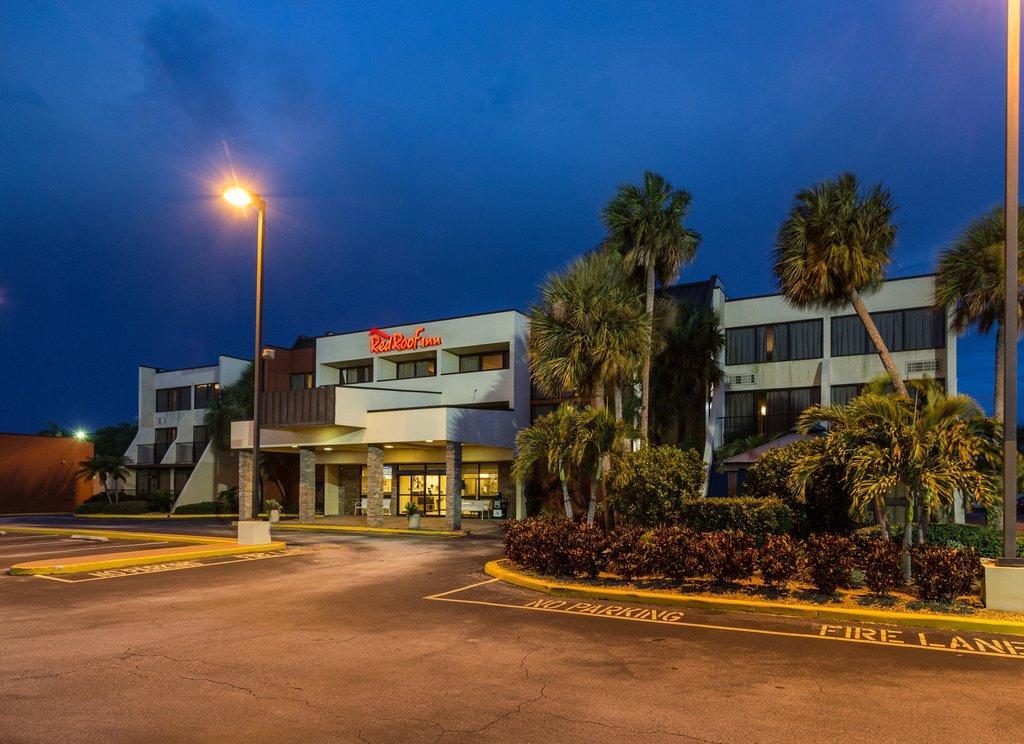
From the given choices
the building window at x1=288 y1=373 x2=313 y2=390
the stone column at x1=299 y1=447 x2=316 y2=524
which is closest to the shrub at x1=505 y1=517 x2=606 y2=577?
the stone column at x1=299 y1=447 x2=316 y2=524

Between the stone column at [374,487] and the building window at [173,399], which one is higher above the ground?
the building window at [173,399]

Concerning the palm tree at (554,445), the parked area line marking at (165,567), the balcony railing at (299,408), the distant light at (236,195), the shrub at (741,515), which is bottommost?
the parked area line marking at (165,567)

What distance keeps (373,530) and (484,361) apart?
990cm

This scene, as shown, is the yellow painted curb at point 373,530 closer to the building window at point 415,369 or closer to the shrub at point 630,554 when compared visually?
the building window at point 415,369

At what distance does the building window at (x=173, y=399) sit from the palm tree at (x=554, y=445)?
1502 inches

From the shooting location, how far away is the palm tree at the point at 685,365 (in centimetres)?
2897

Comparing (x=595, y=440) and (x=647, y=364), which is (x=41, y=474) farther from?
(x=595, y=440)

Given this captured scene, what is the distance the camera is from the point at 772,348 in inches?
1314

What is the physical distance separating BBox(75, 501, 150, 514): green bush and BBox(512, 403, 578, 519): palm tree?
35161 millimetres

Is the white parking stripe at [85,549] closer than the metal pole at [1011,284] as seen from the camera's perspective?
No

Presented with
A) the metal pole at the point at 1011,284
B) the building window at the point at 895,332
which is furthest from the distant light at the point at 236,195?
the building window at the point at 895,332

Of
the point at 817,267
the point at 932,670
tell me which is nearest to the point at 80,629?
the point at 932,670

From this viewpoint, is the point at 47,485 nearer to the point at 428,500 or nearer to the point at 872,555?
the point at 428,500

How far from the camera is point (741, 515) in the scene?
50.8ft
